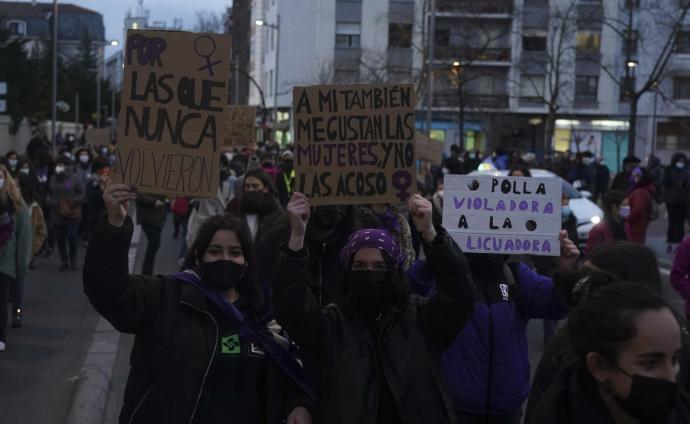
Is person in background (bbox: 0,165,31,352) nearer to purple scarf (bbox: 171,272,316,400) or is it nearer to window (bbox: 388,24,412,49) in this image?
purple scarf (bbox: 171,272,316,400)

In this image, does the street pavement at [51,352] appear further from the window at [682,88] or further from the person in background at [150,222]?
the window at [682,88]

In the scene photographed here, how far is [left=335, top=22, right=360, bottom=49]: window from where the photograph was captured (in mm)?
58906

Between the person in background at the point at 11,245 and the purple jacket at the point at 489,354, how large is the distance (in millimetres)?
5870

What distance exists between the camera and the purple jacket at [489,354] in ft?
16.0

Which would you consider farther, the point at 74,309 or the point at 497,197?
the point at 74,309

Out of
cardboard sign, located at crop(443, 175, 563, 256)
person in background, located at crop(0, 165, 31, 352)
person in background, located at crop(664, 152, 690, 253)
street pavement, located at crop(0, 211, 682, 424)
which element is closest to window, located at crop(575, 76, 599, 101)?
person in background, located at crop(664, 152, 690, 253)

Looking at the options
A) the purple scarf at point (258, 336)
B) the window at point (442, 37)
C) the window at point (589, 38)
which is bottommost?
the purple scarf at point (258, 336)

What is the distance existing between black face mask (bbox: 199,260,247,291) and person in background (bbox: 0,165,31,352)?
19.4 ft

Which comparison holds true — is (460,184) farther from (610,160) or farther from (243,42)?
(243,42)

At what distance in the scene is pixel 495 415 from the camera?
16.2 feet

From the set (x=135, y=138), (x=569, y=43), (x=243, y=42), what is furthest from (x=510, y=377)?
(x=243, y=42)

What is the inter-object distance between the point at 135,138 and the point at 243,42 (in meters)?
83.9

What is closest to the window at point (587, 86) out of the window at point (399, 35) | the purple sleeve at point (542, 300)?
the window at point (399, 35)

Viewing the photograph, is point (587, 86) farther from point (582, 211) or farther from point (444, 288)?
point (444, 288)
